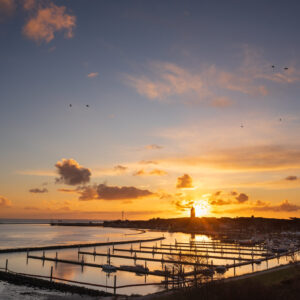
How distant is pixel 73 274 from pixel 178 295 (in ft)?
110

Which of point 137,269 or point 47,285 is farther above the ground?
point 137,269

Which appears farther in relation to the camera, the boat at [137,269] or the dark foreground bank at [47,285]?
the boat at [137,269]

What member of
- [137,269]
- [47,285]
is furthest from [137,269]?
[47,285]

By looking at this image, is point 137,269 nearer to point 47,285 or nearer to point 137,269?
point 137,269

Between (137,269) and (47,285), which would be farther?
(137,269)

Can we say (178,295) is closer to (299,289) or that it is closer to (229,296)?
(229,296)

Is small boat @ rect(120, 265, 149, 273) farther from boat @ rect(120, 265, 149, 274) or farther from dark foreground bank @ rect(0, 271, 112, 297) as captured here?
dark foreground bank @ rect(0, 271, 112, 297)

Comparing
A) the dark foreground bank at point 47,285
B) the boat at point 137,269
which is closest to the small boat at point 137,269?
the boat at point 137,269

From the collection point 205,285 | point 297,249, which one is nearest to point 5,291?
point 205,285

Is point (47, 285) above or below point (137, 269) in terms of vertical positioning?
below

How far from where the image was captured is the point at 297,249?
9200 centimetres

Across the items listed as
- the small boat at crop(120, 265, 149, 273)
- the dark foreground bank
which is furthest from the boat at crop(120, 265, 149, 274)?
the dark foreground bank

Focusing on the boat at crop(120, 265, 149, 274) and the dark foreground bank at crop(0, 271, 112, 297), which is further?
the boat at crop(120, 265, 149, 274)

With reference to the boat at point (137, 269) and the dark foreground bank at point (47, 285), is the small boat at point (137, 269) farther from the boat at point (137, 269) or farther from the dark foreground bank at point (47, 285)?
the dark foreground bank at point (47, 285)
